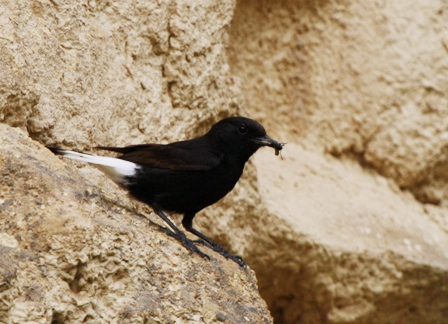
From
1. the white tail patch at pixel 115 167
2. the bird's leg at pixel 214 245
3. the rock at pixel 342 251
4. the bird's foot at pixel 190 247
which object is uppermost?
the white tail patch at pixel 115 167

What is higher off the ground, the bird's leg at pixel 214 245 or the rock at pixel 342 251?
the bird's leg at pixel 214 245

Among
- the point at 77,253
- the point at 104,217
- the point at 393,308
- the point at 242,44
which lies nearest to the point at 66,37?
the point at 104,217

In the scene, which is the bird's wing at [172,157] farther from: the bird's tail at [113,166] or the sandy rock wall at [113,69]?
the sandy rock wall at [113,69]

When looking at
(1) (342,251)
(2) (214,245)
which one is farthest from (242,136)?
(1) (342,251)

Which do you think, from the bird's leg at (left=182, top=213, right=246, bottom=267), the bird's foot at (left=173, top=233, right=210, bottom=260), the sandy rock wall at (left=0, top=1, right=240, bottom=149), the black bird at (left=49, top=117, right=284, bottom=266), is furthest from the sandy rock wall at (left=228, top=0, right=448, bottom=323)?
the bird's foot at (left=173, top=233, right=210, bottom=260)

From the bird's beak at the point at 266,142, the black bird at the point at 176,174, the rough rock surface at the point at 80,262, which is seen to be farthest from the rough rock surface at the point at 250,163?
the bird's beak at the point at 266,142

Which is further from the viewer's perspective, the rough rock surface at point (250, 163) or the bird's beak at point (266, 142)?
the bird's beak at point (266, 142)

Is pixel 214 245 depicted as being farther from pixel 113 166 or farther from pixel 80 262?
pixel 80 262
